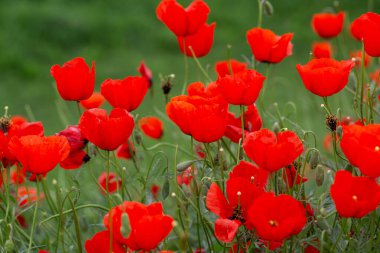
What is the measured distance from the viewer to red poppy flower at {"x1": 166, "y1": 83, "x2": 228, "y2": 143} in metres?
1.29

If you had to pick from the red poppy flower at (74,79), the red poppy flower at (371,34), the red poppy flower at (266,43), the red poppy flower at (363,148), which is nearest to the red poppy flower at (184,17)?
the red poppy flower at (266,43)

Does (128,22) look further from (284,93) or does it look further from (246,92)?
(246,92)

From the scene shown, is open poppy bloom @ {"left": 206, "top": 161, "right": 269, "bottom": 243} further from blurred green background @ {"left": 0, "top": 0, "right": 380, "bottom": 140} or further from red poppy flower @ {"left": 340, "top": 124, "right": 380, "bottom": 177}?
blurred green background @ {"left": 0, "top": 0, "right": 380, "bottom": 140}

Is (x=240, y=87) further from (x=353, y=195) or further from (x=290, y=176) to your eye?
(x=353, y=195)

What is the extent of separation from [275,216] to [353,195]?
12 centimetres

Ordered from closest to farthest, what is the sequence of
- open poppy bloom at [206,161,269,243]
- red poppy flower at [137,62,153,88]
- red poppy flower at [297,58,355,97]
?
open poppy bloom at [206,161,269,243]
red poppy flower at [297,58,355,97]
red poppy flower at [137,62,153,88]

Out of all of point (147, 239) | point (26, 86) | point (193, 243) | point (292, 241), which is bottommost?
point (26, 86)

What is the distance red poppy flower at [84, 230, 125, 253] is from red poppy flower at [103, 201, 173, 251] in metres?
0.14

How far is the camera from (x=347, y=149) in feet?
3.90

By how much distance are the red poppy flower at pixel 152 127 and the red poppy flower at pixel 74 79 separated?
575 mm

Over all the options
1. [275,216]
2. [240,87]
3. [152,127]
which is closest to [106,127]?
[240,87]

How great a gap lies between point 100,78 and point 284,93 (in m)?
1.25

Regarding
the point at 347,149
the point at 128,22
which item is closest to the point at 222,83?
the point at 347,149

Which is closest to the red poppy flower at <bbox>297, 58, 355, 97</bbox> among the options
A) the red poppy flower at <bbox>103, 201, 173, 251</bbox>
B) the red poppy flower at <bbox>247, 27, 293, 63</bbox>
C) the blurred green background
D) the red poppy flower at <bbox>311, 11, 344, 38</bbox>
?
the red poppy flower at <bbox>247, 27, 293, 63</bbox>
